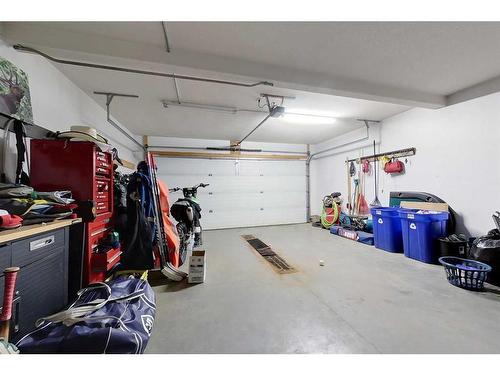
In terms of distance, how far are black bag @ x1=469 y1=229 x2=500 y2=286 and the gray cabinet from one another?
4.22 metres

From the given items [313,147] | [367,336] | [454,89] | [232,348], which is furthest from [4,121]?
[313,147]

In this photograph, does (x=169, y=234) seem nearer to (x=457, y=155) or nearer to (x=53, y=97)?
(x=53, y=97)

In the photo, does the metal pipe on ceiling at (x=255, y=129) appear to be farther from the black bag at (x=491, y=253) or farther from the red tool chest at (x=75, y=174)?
the black bag at (x=491, y=253)

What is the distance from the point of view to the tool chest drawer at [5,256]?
1.04 m

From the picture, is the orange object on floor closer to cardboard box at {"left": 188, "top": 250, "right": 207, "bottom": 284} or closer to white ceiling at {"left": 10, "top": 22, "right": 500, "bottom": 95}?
cardboard box at {"left": 188, "top": 250, "right": 207, "bottom": 284}

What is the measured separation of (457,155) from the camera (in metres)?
3.51

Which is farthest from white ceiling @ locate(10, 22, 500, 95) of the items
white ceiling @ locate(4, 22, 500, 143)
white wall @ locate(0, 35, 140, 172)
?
white wall @ locate(0, 35, 140, 172)

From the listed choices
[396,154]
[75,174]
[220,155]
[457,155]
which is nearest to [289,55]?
[75,174]

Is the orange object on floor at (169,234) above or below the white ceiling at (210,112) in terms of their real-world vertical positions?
below

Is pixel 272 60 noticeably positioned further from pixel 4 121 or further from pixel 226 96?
pixel 4 121

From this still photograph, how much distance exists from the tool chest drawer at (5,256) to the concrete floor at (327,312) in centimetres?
100

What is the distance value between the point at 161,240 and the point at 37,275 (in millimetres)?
1457

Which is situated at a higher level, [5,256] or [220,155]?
[220,155]

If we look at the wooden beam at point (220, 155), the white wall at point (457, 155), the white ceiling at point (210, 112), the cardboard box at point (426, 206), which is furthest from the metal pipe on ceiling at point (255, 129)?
the cardboard box at point (426, 206)
